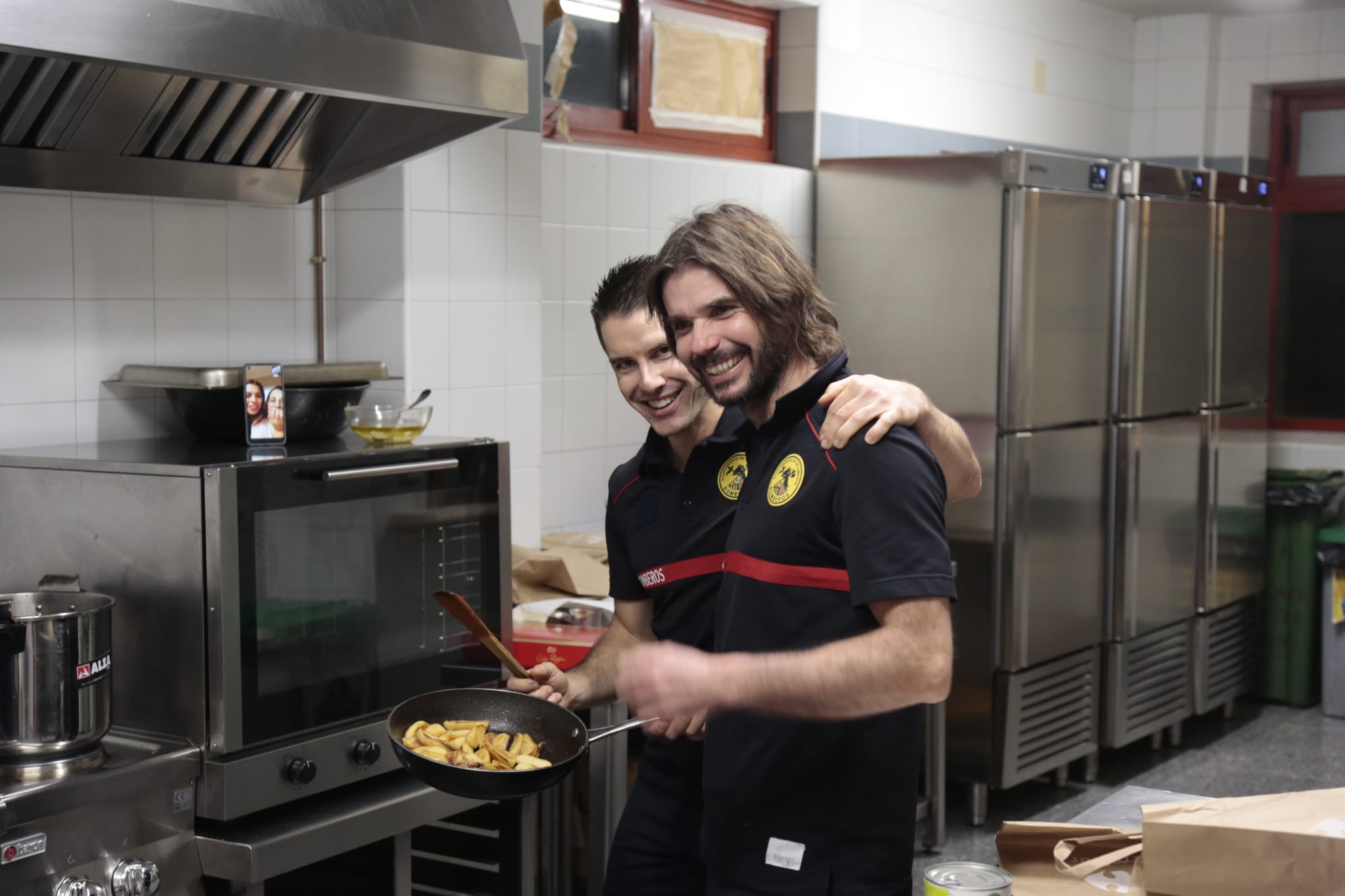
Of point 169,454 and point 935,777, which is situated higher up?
point 169,454

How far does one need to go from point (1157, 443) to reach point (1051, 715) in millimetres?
961

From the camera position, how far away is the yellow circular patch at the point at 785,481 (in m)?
1.64

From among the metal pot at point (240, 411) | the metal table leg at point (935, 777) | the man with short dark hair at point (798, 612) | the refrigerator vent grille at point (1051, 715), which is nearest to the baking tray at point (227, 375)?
the metal pot at point (240, 411)

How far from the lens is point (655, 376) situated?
2.11m

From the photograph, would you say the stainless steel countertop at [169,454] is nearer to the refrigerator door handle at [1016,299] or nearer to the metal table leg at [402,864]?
the metal table leg at [402,864]

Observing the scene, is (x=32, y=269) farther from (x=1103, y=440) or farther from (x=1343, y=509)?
(x=1343, y=509)

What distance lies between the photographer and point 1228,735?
5055mm

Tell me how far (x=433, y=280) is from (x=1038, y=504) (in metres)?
1.95

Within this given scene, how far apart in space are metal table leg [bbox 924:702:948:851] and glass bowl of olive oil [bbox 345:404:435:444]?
1.86 m

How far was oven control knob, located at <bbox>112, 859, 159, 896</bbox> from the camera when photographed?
2068 millimetres

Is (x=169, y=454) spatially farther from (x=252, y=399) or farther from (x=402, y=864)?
(x=402, y=864)

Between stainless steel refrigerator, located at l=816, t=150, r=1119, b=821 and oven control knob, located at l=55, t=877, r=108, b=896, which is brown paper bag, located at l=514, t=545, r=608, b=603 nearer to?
oven control knob, located at l=55, t=877, r=108, b=896

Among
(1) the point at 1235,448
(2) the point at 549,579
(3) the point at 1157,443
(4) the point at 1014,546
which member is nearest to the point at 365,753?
(2) the point at 549,579

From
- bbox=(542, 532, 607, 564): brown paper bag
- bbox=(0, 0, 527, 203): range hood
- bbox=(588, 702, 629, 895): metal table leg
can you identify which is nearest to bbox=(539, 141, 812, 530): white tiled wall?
bbox=(542, 532, 607, 564): brown paper bag
